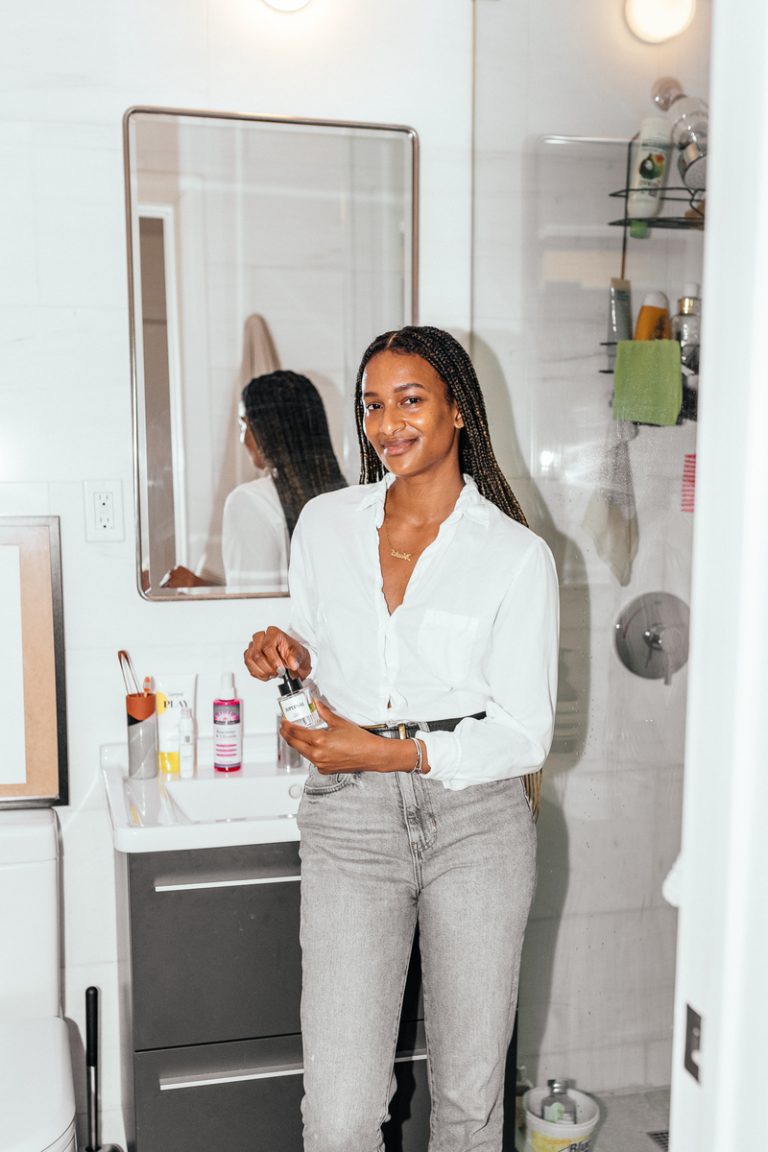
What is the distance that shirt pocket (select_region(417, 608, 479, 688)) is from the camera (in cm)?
146

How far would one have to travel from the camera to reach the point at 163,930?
1.65m

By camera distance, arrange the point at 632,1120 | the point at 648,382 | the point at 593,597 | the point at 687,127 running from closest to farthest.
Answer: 1. the point at 687,127
2. the point at 648,382
3. the point at 632,1120
4. the point at 593,597

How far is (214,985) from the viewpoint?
5.49 ft

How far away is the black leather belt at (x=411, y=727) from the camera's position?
142 centimetres

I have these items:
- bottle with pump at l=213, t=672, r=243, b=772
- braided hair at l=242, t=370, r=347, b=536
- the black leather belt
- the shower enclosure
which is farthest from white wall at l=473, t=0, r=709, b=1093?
bottle with pump at l=213, t=672, r=243, b=772

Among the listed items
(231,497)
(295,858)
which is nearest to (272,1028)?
(295,858)

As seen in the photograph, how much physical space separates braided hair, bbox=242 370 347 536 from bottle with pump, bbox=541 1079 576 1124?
1.09 metres

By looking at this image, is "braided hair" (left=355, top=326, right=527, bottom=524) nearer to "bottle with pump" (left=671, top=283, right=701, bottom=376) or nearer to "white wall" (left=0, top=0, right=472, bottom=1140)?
"bottle with pump" (left=671, top=283, right=701, bottom=376)

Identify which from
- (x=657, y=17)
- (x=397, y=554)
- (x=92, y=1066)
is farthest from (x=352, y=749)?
(x=92, y=1066)

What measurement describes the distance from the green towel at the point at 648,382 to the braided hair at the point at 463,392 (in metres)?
0.19

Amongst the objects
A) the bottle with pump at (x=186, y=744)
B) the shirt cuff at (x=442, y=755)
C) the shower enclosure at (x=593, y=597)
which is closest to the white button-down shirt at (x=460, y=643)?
the shirt cuff at (x=442, y=755)

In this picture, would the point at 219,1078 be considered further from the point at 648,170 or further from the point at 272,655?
the point at 648,170

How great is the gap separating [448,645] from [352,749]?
0.20 meters

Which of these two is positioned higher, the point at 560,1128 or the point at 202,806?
the point at 202,806
